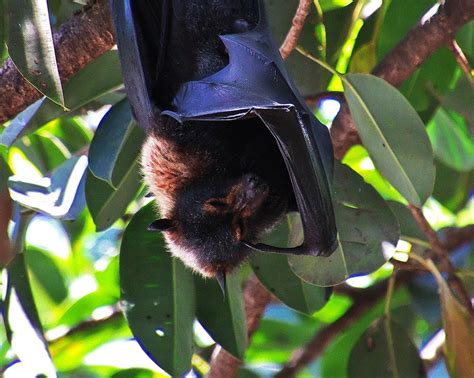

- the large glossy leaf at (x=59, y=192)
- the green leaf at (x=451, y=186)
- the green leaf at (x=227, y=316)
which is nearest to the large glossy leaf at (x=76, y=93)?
the large glossy leaf at (x=59, y=192)

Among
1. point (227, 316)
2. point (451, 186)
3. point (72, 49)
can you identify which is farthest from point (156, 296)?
point (451, 186)

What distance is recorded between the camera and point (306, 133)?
1961mm

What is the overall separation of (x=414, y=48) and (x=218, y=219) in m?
0.97

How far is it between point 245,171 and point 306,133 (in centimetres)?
30

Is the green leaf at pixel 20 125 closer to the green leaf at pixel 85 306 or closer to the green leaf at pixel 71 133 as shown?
the green leaf at pixel 71 133

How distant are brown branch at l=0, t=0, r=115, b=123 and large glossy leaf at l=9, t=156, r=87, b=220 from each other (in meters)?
0.24

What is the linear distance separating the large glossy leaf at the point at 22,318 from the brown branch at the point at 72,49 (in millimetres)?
344

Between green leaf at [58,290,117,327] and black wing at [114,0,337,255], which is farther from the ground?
black wing at [114,0,337,255]

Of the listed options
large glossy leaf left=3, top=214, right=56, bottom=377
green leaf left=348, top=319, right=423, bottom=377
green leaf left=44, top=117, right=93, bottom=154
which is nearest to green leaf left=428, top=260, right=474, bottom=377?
green leaf left=348, top=319, right=423, bottom=377

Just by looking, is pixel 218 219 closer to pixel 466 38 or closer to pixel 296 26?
pixel 296 26

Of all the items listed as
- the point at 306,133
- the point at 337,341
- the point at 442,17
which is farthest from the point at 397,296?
the point at 306,133

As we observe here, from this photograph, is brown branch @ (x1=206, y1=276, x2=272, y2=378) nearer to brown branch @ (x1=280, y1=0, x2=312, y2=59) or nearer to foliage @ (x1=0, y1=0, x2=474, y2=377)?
foliage @ (x1=0, y1=0, x2=474, y2=377)

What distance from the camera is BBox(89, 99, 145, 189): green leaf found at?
2369 mm

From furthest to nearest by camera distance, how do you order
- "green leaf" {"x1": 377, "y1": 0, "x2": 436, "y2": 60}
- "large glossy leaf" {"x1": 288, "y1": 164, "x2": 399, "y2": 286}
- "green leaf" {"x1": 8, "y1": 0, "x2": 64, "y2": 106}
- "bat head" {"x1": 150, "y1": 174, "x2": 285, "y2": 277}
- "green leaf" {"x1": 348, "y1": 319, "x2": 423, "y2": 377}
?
"green leaf" {"x1": 377, "y1": 0, "x2": 436, "y2": 60}
"green leaf" {"x1": 348, "y1": 319, "x2": 423, "y2": 377}
"large glossy leaf" {"x1": 288, "y1": 164, "x2": 399, "y2": 286}
"bat head" {"x1": 150, "y1": 174, "x2": 285, "y2": 277}
"green leaf" {"x1": 8, "y1": 0, "x2": 64, "y2": 106}
